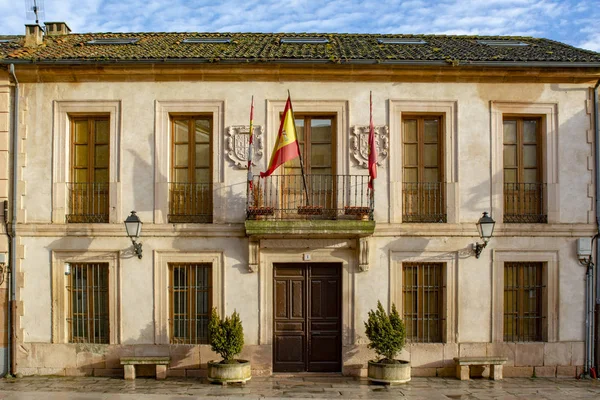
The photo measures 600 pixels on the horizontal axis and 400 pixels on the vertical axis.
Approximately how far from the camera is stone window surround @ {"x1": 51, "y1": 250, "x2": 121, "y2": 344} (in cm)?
1308

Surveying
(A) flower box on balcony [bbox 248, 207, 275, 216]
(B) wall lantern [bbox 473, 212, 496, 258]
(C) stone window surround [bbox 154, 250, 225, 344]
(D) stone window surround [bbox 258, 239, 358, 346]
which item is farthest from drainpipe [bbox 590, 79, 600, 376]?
(C) stone window surround [bbox 154, 250, 225, 344]

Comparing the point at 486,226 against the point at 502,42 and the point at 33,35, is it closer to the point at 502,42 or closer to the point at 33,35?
the point at 502,42

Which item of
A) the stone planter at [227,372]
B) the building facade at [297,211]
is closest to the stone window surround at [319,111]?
the building facade at [297,211]

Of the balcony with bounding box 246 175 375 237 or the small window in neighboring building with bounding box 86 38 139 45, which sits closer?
the balcony with bounding box 246 175 375 237

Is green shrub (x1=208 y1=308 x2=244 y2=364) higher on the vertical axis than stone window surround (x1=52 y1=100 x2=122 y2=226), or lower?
lower

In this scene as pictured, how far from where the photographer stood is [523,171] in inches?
534

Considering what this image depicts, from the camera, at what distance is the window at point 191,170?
13.2 metres

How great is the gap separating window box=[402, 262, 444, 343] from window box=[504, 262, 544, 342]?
137cm

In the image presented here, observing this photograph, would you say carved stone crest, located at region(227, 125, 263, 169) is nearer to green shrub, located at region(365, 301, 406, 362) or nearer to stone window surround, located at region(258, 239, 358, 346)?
stone window surround, located at region(258, 239, 358, 346)

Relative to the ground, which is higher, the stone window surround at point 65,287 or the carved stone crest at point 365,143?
the carved stone crest at point 365,143

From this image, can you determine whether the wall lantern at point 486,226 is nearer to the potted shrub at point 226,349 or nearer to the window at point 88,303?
the potted shrub at point 226,349

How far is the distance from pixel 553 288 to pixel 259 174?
6335mm

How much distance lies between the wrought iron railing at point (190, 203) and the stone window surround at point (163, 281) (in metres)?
0.68

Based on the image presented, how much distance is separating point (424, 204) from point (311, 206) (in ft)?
7.58
